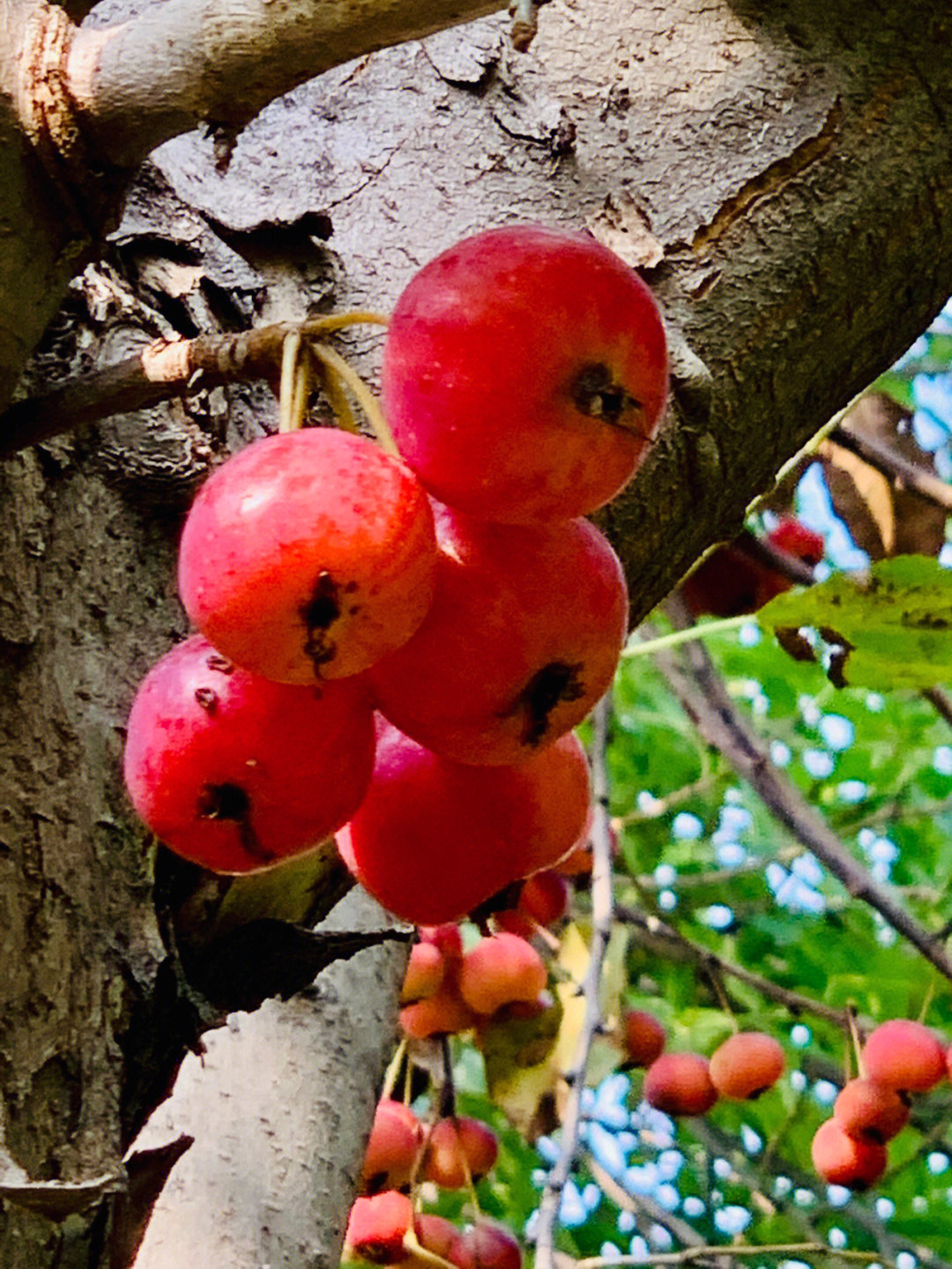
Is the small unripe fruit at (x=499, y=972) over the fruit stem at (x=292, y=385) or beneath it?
beneath

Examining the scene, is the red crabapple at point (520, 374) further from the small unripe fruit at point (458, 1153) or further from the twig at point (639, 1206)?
the twig at point (639, 1206)

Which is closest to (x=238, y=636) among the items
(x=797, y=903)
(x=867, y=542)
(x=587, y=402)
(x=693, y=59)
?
(x=587, y=402)

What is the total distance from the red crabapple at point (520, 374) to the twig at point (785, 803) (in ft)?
4.71

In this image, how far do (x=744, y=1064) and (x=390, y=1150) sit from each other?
663 mm

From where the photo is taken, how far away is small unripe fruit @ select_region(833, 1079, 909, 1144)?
2.06 meters

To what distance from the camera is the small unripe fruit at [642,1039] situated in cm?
217

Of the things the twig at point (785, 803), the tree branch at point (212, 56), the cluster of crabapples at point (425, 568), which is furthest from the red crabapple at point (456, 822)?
the twig at point (785, 803)

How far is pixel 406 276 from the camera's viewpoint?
77 centimetres

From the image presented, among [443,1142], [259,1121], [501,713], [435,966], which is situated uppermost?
[501,713]

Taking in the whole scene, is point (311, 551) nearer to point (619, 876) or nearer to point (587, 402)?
point (587, 402)

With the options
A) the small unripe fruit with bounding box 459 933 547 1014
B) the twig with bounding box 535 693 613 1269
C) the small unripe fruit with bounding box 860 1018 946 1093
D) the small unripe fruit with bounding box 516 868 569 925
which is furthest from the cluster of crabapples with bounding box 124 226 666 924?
the small unripe fruit with bounding box 860 1018 946 1093

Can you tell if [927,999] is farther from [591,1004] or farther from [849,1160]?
[591,1004]

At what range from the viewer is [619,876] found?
276 centimetres

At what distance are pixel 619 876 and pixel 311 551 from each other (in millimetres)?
2368
